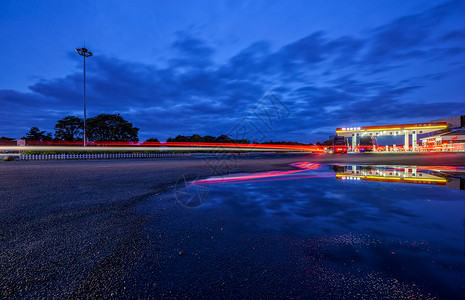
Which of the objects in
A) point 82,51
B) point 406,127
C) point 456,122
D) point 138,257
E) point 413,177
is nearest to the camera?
point 138,257

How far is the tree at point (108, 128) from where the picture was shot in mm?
51531

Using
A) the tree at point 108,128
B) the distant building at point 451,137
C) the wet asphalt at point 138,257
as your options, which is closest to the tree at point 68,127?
the tree at point 108,128

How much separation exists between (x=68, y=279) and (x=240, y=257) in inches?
63.7

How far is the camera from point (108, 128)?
5188cm

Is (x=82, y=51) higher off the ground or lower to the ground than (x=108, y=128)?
higher

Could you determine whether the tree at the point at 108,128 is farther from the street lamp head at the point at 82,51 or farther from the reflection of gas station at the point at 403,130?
the reflection of gas station at the point at 403,130

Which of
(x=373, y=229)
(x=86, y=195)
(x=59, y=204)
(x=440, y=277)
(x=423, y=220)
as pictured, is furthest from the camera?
(x=86, y=195)

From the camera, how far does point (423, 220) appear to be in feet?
10.9

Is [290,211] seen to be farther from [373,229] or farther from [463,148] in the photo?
[463,148]

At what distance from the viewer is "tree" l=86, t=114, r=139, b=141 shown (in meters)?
51.5

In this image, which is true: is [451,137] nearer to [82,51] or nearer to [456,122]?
[456,122]

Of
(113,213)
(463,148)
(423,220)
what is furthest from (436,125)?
(113,213)

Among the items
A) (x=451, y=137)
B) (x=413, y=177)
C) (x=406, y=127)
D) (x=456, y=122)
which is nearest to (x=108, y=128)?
(x=413, y=177)

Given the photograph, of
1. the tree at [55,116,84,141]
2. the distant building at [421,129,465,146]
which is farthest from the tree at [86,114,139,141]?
the distant building at [421,129,465,146]
